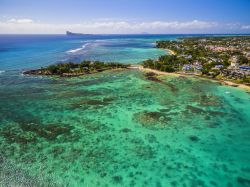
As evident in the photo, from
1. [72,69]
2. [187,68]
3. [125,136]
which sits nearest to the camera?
[125,136]

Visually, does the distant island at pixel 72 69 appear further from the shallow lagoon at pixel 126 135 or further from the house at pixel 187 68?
the house at pixel 187 68

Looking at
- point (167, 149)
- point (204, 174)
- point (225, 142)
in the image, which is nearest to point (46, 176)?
point (167, 149)

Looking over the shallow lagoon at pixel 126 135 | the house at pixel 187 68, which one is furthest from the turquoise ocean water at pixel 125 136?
the house at pixel 187 68

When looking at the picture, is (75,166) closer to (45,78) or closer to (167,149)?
(167,149)

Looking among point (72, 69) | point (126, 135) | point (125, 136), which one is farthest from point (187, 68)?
point (125, 136)

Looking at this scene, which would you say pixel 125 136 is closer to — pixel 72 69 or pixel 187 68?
pixel 72 69

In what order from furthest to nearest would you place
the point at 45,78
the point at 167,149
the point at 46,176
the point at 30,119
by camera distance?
the point at 45,78 → the point at 30,119 → the point at 167,149 → the point at 46,176
